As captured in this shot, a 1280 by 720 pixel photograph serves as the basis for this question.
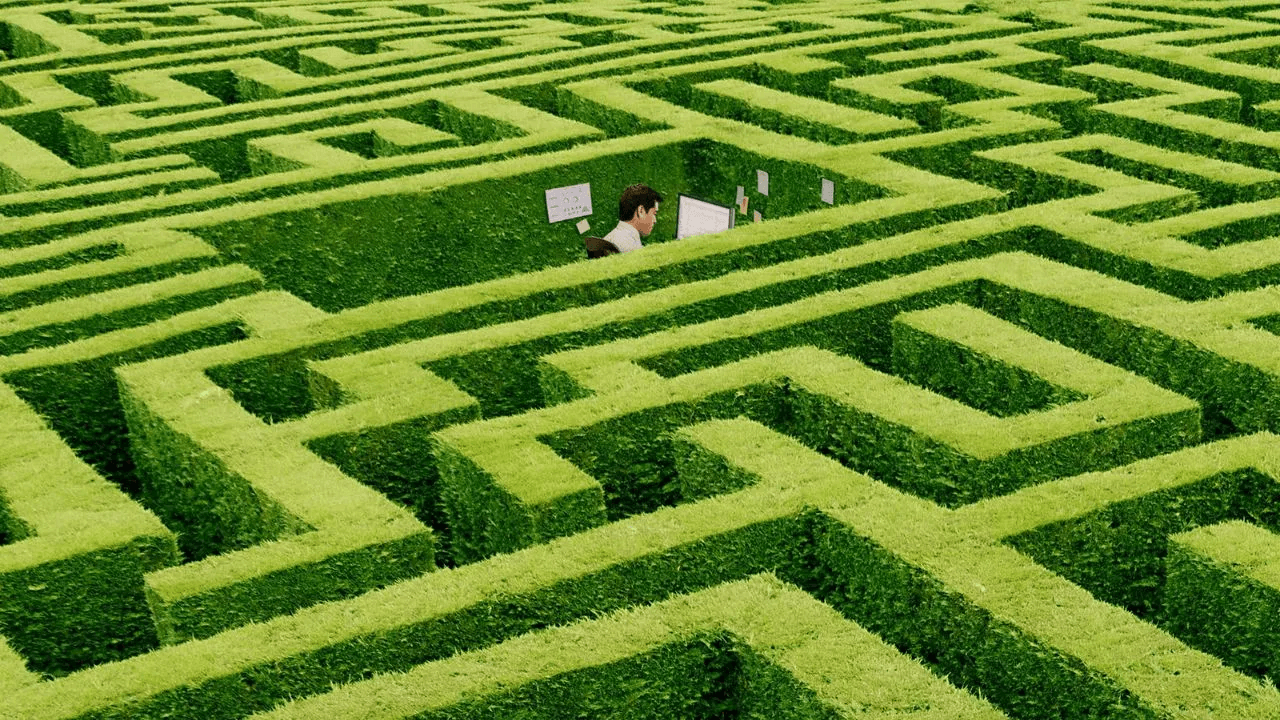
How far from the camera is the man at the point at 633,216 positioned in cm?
1802

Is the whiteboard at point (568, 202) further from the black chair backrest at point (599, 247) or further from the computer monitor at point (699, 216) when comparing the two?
the black chair backrest at point (599, 247)

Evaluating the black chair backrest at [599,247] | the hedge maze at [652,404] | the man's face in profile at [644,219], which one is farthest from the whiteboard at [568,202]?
the man's face in profile at [644,219]

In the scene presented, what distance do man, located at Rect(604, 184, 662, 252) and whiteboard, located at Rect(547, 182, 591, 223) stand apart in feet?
4.80

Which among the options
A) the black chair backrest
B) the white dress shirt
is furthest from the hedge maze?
the white dress shirt

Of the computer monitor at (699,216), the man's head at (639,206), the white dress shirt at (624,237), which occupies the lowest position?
the computer monitor at (699,216)

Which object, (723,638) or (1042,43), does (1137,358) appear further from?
(1042,43)

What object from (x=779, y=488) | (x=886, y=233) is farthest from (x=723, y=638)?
(x=886, y=233)

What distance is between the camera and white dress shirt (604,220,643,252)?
59.0 ft

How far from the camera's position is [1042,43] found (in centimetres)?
2545

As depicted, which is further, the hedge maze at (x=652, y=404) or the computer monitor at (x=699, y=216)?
the computer monitor at (x=699, y=216)

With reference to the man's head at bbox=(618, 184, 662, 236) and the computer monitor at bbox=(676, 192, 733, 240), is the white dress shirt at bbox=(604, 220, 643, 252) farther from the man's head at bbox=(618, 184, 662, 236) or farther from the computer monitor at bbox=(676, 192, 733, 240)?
the computer monitor at bbox=(676, 192, 733, 240)

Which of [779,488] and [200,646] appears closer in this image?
[200,646]

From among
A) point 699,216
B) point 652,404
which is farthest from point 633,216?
point 652,404

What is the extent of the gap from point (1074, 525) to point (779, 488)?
2.04 metres
